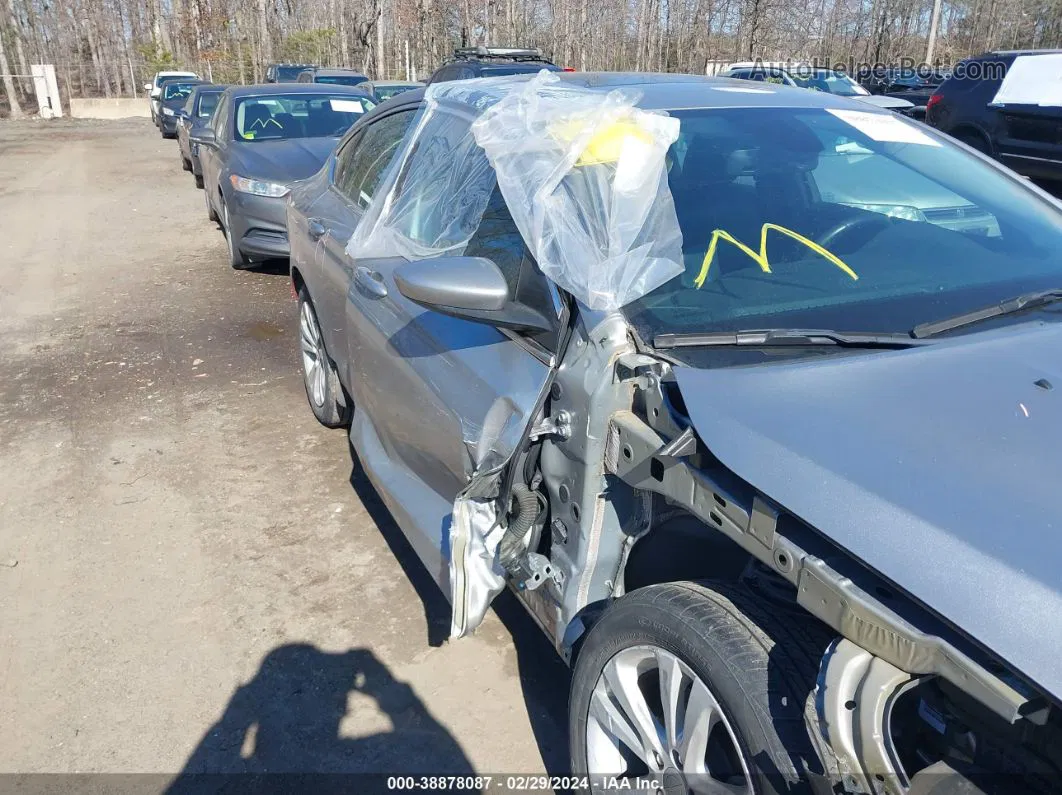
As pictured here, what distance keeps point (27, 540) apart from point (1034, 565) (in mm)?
3943

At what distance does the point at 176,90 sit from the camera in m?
25.8

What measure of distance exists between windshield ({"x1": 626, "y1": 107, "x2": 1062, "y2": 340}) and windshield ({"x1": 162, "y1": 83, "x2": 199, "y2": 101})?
2573 cm

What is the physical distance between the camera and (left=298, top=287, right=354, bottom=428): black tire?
4.61m

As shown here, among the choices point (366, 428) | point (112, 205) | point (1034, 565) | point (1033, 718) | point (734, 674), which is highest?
point (1034, 565)

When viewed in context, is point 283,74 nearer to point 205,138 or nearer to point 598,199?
point 205,138

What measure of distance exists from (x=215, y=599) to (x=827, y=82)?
55.4 ft

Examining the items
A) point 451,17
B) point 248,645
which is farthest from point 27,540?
point 451,17

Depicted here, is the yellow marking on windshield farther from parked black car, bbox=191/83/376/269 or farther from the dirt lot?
parked black car, bbox=191/83/376/269

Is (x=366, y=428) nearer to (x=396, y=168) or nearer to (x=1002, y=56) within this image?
(x=396, y=168)

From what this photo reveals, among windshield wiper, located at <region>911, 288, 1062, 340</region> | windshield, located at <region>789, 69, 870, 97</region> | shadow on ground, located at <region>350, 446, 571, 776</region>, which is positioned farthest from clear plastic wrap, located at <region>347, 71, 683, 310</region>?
windshield, located at <region>789, 69, 870, 97</region>

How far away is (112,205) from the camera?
516 inches

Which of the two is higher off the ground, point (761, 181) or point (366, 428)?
point (761, 181)

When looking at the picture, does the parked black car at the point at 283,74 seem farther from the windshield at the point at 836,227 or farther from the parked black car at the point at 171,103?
the windshield at the point at 836,227

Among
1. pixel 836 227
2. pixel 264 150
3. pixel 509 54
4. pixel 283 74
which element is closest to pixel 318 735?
pixel 836 227
